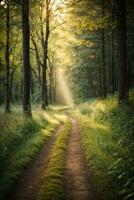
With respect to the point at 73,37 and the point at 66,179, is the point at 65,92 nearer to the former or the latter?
the point at 73,37

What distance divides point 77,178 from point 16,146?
430 cm

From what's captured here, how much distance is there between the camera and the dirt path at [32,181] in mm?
8207

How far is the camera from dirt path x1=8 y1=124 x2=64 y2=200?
26.9 feet

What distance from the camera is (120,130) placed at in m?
13.9

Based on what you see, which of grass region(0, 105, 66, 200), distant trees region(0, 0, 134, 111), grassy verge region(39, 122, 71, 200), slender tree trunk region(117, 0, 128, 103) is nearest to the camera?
grassy verge region(39, 122, 71, 200)

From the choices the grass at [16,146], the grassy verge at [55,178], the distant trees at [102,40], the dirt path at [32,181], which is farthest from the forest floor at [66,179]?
the distant trees at [102,40]

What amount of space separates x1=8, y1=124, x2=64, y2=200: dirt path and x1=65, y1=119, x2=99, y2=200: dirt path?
0.91 metres

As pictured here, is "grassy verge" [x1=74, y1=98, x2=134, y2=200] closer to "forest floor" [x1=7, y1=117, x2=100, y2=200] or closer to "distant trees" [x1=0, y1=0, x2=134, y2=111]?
"forest floor" [x1=7, y1=117, x2=100, y2=200]

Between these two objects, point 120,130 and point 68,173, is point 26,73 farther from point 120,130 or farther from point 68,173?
point 68,173

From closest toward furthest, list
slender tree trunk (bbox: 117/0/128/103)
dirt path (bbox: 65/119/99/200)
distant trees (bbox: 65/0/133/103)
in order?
dirt path (bbox: 65/119/99/200)
slender tree trunk (bbox: 117/0/128/103)
distant trees (bbox: 65/0/133/103)

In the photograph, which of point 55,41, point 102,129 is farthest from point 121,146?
point 55,41

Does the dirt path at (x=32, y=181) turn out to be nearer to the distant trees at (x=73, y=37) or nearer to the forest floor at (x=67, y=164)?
the forest floor at (x=67, y=164)

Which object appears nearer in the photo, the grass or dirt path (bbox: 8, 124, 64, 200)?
dirt path (bbox: 8, 124, 64, 200)

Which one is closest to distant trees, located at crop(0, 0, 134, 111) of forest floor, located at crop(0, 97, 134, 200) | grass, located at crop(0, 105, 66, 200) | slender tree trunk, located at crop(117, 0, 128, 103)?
slender tree trunk, located at crop(117, 0, 128, 103)
